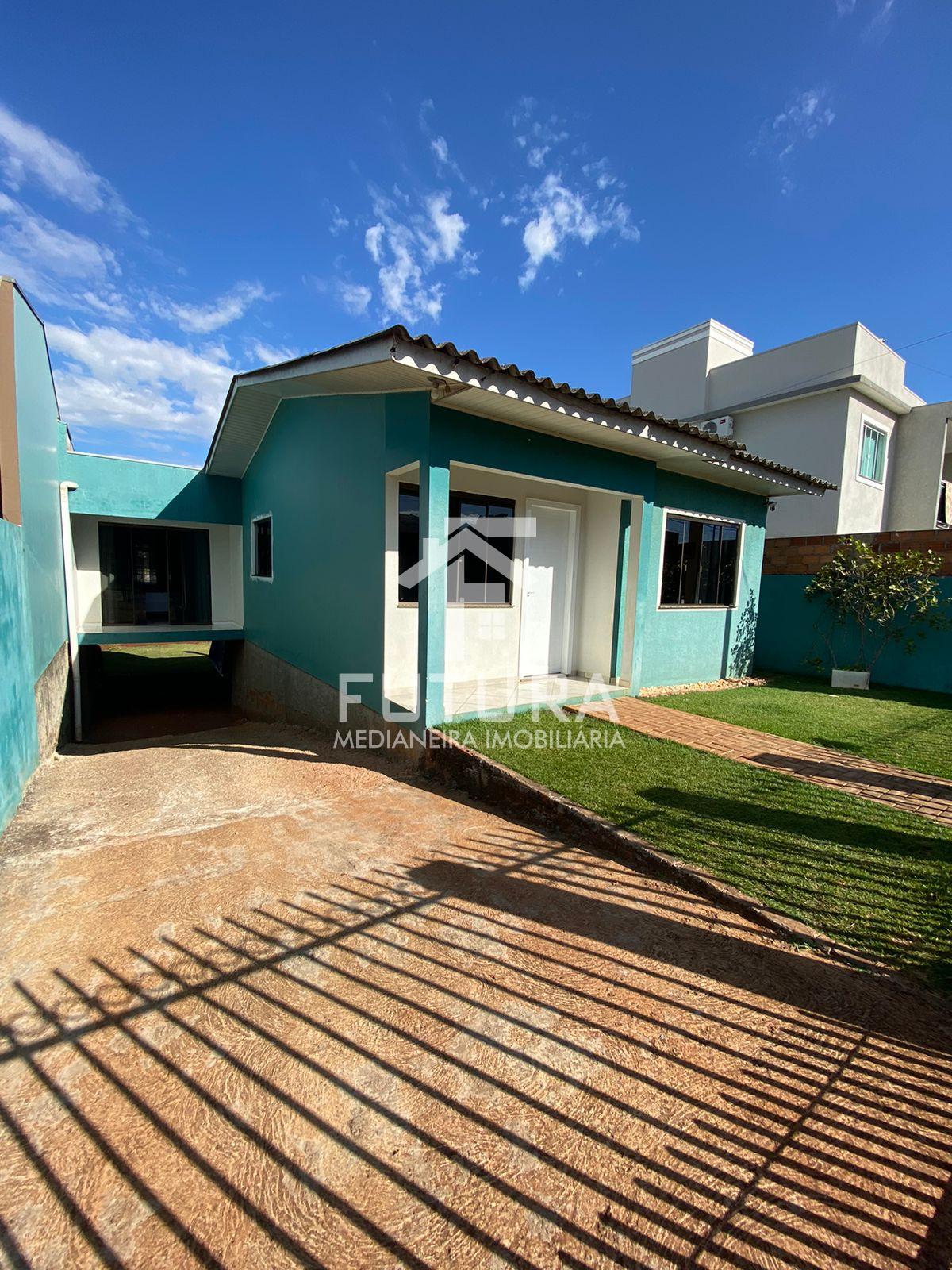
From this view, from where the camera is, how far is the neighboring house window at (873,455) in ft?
47.5

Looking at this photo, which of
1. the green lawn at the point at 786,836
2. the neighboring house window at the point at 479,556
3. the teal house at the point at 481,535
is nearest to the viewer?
the green lawn at the point at 786,836

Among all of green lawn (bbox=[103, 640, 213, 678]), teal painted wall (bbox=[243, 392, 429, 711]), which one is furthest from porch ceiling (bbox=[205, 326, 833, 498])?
green lawn (bbox=[103, 640, 213, 678])

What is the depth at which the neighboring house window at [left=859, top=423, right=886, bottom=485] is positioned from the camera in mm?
14469

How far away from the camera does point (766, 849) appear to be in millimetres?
3684

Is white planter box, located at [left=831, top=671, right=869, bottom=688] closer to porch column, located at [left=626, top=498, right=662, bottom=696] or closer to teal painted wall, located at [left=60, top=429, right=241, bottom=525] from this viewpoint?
porch column, located at [left=626, top=498, right=662, bottom=696]

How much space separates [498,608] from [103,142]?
30.8 feet

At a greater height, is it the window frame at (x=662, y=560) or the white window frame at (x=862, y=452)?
the white window frame at (x=862, y=452)

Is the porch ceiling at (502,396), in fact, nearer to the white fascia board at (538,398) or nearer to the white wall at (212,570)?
the white fascia board at (538,398)

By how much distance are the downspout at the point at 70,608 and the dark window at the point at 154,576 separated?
2.67m

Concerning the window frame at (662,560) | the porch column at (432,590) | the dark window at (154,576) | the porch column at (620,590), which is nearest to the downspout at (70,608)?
the dark window at (154,576)

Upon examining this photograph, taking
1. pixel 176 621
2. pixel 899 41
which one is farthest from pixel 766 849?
pixel 176 621

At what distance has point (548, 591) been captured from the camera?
27.8 ft

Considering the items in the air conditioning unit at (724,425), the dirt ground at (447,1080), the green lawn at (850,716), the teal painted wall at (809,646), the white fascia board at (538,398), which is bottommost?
the dirt ground at (447,1080)

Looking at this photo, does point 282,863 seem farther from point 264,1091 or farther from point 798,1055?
point 798,1055
